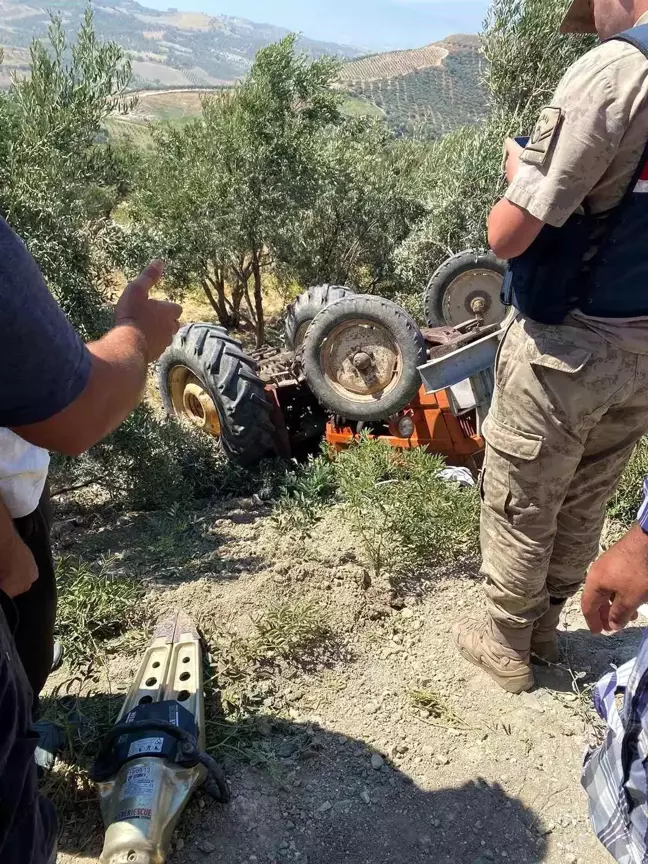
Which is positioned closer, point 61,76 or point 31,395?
point 31,395

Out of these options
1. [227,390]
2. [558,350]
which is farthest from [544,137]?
[227,390]

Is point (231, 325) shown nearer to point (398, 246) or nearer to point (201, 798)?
point (398, 246)

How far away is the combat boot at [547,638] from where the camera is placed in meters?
2.65

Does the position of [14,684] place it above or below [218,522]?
above

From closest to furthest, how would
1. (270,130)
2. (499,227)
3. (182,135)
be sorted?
(499,227) → (270,130) → (182,135)

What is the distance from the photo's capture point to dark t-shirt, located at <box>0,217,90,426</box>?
3.52 feet

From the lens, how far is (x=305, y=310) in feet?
17.4

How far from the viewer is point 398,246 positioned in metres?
9.36

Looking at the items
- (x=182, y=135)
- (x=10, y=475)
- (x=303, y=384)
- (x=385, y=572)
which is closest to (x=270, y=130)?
(x=182, y=135)

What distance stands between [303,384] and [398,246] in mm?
5092

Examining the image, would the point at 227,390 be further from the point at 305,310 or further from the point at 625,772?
the point at 625,772

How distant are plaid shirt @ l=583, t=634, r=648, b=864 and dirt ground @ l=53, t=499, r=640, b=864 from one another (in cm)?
75

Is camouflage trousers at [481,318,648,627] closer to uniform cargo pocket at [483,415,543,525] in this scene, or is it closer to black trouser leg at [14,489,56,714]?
uniform cargo pocket at [483,415,543,525]

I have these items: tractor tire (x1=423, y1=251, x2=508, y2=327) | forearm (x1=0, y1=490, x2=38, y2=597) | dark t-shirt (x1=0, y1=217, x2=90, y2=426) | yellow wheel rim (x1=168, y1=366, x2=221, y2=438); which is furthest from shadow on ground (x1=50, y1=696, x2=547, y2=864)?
tractor tire (x1=423, y1=251, x2=508, y2=327)
